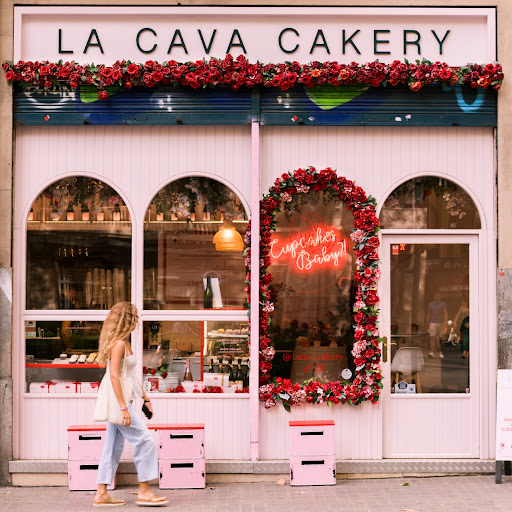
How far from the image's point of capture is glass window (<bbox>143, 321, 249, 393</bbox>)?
30.6 feet

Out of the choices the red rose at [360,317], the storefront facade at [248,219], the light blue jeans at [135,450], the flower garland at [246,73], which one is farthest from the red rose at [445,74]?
the light blue jeans at [135,450]

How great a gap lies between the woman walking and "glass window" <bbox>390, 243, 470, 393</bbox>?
299 centimetres

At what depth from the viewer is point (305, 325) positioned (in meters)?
9.45

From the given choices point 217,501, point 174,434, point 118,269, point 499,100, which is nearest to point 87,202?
point 118,269

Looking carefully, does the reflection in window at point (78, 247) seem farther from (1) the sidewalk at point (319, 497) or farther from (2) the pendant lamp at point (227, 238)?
(1) the sidewalk at point (319, 497)

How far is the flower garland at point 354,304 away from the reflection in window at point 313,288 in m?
0.15

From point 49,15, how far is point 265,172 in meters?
2.94

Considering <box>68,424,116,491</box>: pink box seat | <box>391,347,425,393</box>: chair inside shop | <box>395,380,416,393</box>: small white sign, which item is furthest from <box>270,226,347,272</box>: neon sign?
<box>68,424,116,491</box>: pink box seat

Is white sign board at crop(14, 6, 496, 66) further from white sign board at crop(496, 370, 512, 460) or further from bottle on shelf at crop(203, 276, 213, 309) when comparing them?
white sign board at crop(496, 370, 512, 460)

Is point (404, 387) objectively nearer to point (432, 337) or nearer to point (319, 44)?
point (432, 337)

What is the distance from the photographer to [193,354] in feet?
30.9

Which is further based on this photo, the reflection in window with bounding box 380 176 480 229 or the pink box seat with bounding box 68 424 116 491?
the reflection in window with bounding box 380 176 480 229

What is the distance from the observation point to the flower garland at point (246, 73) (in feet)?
29.8

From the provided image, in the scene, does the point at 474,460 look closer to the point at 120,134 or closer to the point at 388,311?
the point at 388,311
